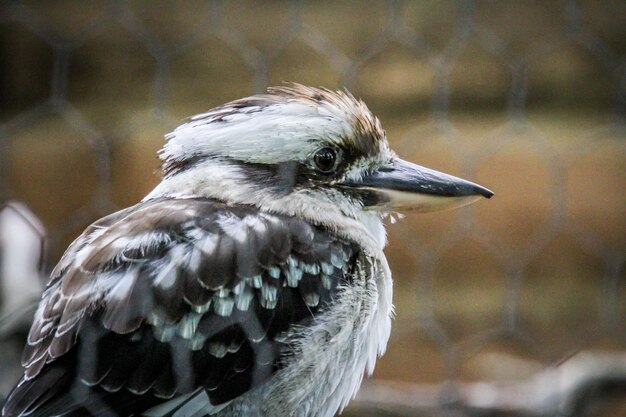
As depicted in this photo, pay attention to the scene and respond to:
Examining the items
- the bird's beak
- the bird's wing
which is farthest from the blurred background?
the bird's wing

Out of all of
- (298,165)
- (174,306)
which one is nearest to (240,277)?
(174,306)

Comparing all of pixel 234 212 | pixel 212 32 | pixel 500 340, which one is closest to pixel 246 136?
pixel 234 212

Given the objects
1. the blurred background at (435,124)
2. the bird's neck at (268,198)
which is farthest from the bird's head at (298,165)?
the blurred background at (435,124)

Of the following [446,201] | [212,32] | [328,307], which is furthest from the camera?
[212,32]

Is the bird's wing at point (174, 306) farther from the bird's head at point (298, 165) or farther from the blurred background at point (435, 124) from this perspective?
the blurred background at point (435, 124)

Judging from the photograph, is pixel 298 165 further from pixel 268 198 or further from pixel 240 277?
pixel 240 277

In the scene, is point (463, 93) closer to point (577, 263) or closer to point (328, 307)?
point (577, 263)

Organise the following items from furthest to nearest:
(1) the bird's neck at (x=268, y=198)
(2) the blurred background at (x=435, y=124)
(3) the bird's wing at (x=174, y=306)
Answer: (2) the blurred background at (x=435, y=124) < (1) the bird's neck at (x=268, y=198) < (3) the bird's wing at (x=174, y=306)

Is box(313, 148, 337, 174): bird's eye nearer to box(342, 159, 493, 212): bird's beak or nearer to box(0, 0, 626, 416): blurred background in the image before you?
box(342, 159, 493, 212): bird's beak
